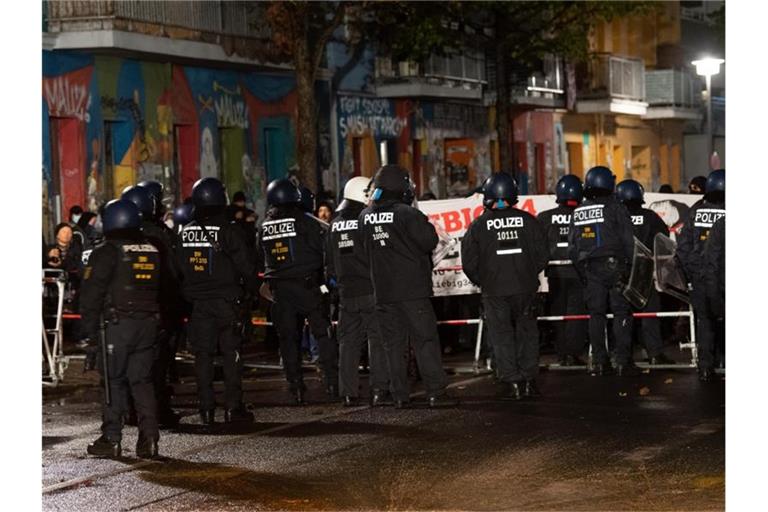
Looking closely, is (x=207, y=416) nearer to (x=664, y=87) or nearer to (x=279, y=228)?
(x=279, y=228)

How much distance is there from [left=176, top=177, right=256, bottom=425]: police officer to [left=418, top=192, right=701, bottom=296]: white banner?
4.65m

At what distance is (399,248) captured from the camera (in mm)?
14695

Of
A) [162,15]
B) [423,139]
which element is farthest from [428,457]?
[423,139]

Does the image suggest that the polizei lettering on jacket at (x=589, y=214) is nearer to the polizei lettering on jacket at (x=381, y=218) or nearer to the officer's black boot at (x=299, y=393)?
the polizei lettering on jacket at (x=381, y=218)

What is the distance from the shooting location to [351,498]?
34.1 feet

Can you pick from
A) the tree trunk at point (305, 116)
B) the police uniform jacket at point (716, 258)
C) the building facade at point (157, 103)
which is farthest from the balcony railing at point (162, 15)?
the police uniform jacket at point (716, 258)

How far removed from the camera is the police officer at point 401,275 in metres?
14.7

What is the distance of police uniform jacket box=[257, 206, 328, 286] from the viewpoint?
15.6 meters

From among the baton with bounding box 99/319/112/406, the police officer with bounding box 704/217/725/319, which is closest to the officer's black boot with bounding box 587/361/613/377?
the police officer with bounding box 704/217/725/319

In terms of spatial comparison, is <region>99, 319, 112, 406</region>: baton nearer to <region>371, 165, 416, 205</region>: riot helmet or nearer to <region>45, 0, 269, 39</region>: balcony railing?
<region>371, 165, 416, 205</region>: riot helmet

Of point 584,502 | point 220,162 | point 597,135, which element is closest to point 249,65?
point 220,162

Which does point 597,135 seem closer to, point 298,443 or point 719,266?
point 719,266

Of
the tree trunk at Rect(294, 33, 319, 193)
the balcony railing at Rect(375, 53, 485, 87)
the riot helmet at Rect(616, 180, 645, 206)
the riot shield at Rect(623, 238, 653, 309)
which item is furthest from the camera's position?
the balcony railing at Rect(375, 53, 485, 87)
